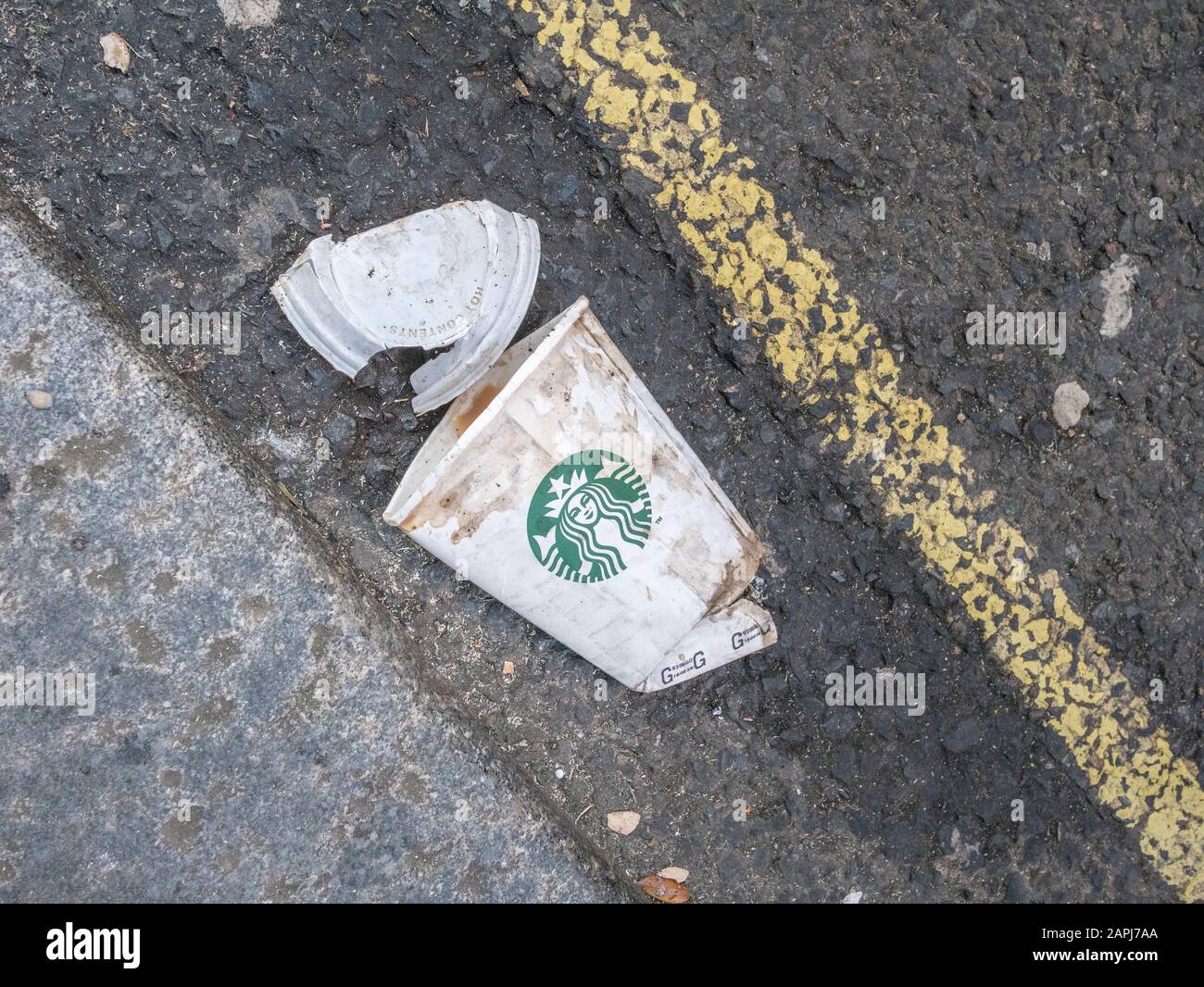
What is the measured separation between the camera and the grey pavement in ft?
6.04

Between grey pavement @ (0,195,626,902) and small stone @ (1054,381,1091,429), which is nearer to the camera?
grey pavement @ (0,195,626,902)

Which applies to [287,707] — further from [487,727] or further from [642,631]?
[642,631]

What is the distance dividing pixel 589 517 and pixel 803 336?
0.69m

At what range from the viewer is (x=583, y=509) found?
5.63 feet

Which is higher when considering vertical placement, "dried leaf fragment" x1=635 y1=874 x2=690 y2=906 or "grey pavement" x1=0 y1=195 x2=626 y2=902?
"grey pavement" x1=0 y1=195 x2=626 y2=902

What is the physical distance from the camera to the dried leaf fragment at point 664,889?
210 cm
